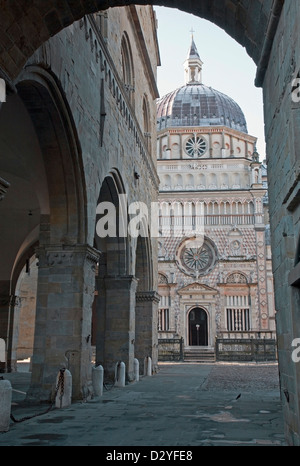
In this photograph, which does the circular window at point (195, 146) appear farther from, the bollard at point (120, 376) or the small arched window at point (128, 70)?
the bollard at point (120, 376)

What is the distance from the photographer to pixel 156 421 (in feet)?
28.0

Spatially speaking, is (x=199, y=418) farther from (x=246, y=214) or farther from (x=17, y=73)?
(x=246, y=214)

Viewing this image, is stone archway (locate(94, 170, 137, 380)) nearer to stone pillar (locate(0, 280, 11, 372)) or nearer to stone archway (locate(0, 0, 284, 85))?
stone pillar (locate(0, 280, 11, 372))

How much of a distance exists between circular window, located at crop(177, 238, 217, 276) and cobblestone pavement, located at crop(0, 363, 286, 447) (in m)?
31.1

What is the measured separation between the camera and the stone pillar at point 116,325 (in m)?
15.6

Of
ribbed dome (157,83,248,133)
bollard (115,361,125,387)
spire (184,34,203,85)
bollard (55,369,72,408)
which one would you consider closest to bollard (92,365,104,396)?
bollard (55,369,72,408)

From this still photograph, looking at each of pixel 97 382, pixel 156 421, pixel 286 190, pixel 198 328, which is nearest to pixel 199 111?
pixel 198 328

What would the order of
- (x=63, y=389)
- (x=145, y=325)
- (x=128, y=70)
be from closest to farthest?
1. (x=63, y=389)
2. (x=128, y=70)
3. (x=145, y=325)

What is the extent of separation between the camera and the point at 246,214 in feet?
151

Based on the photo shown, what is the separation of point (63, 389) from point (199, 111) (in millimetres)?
45890

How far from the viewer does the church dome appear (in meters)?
51.4

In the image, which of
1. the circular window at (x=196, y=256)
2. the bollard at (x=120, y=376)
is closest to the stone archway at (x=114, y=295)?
the bollard at (x=120, y=376)

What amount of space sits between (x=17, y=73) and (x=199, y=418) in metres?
6.52

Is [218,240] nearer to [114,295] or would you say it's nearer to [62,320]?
[114,295]
